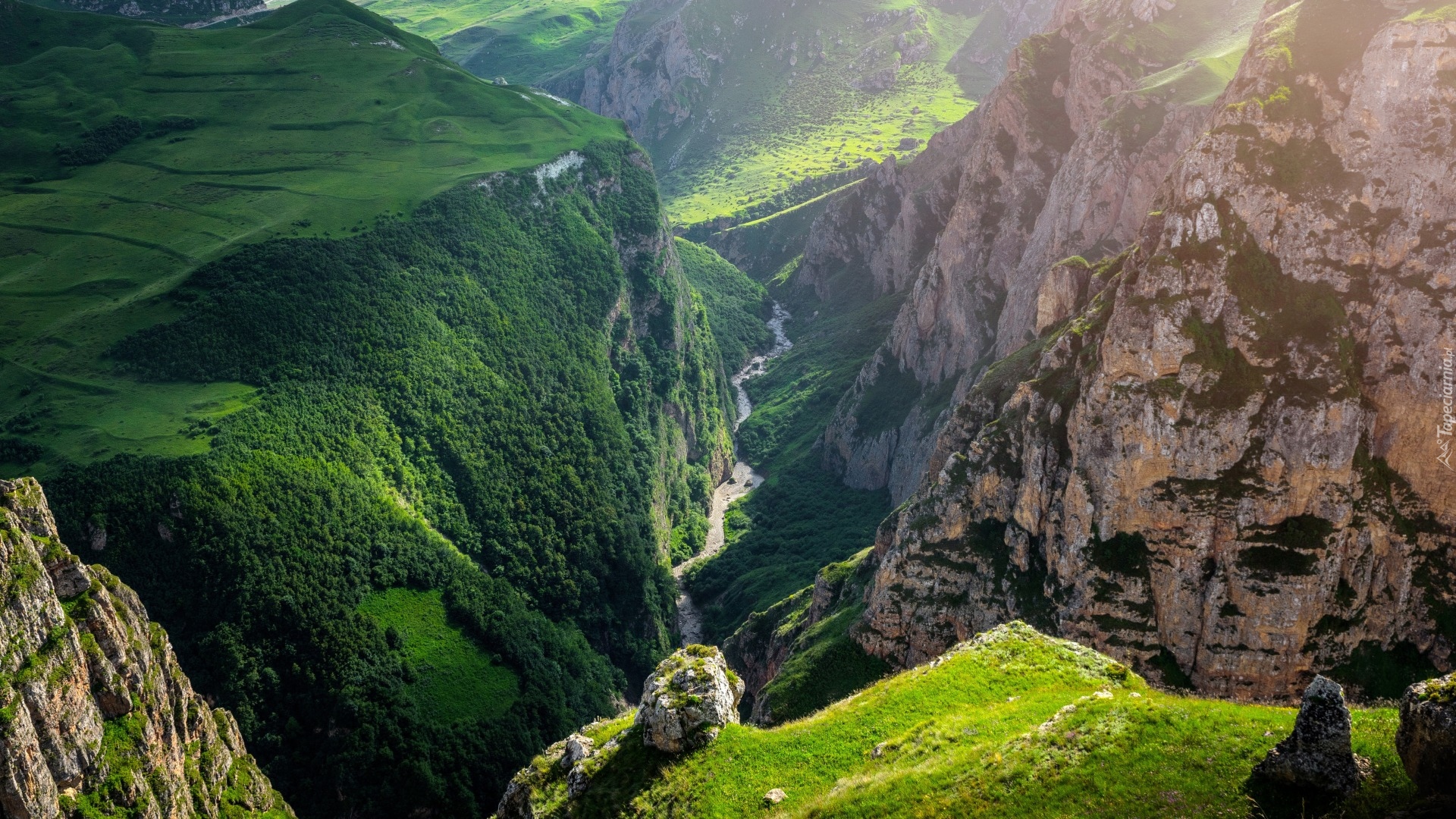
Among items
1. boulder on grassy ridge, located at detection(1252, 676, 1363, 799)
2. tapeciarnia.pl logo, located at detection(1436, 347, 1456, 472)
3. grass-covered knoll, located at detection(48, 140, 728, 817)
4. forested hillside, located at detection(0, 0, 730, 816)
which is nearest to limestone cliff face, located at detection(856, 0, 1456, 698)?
tapeciarnia.pl logo, located at detection(1436, 347, 1456, 472)

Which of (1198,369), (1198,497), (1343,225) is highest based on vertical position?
(1343,225)

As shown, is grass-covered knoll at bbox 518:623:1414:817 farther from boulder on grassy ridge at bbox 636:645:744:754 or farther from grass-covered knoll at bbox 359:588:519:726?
grass-covered knoll at bbox 359:588:519:726

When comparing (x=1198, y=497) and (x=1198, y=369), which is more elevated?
(x=1198, y=369)

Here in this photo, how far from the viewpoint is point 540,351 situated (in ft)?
647

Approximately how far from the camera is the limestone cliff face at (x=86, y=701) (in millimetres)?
59844

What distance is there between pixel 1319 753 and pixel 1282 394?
44.9 meters

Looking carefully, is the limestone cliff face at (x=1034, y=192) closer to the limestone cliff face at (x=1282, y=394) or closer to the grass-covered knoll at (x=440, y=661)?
the limestone cliff face at (x=1282, y=394)

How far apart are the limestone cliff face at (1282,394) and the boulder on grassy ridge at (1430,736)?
40.9m

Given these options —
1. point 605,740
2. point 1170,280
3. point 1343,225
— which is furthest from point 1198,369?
point 605,740

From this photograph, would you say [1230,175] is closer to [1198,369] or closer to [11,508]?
[1198,369]

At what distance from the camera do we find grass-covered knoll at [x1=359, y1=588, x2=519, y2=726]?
413ft

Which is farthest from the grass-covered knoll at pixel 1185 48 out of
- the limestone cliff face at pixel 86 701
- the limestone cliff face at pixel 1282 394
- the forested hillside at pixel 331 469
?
the limestone cliff face at pixel 86 701

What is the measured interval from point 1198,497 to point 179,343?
14743 centimetres

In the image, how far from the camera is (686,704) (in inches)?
2080
